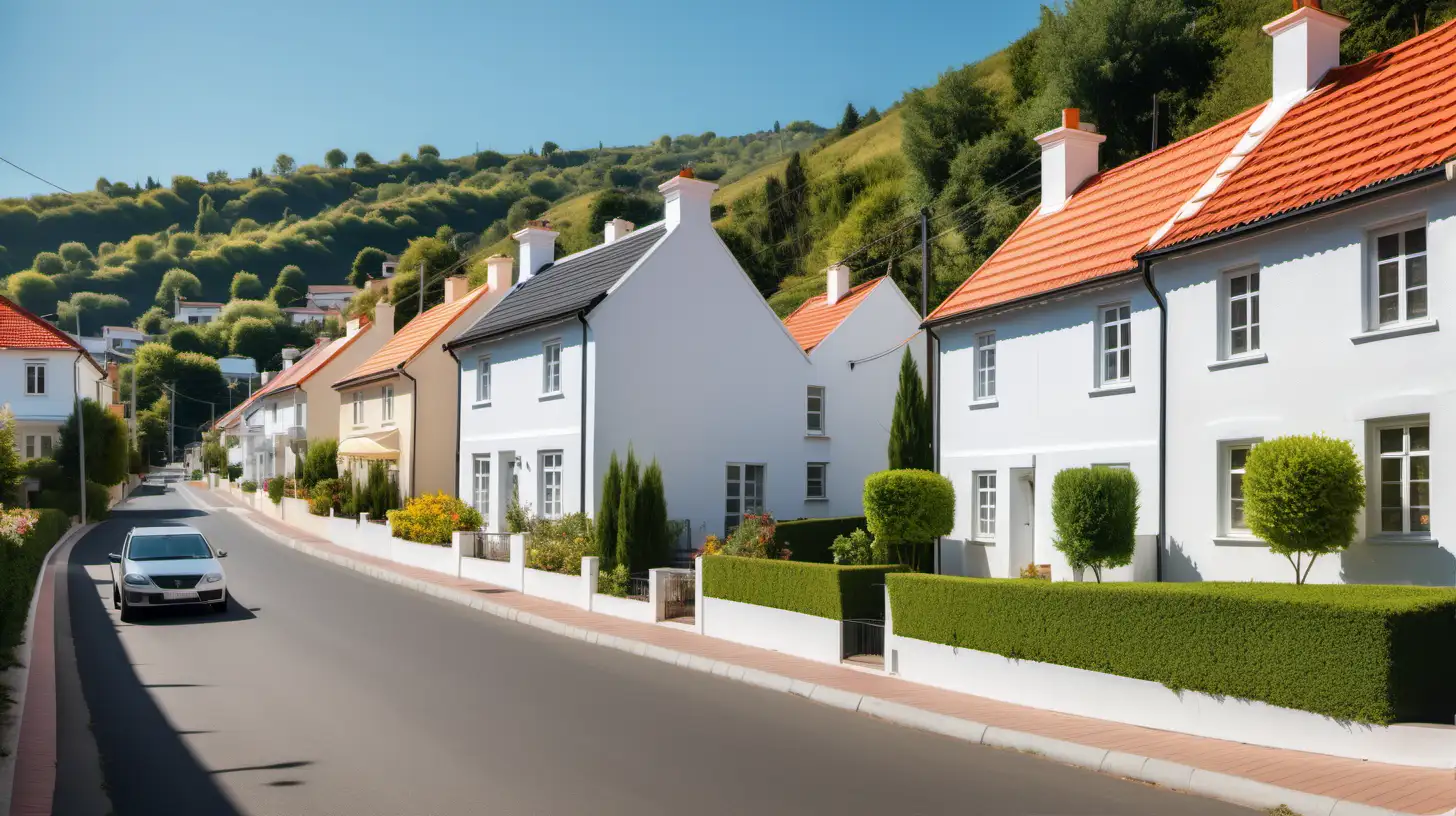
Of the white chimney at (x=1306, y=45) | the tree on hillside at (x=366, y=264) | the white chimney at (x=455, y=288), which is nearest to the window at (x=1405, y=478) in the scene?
the white chimney at (x=1306, y=45)

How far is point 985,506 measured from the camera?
20844mm

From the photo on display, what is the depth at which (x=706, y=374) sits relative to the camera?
1094 inches

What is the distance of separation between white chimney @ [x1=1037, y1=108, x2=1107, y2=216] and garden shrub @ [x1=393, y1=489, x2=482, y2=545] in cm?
1663

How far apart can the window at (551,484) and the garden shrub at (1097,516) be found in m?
14.5

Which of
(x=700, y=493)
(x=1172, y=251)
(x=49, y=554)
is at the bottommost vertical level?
(x=49, y=554)

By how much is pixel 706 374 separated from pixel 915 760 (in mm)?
18500

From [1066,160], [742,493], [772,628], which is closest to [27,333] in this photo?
[742,493]

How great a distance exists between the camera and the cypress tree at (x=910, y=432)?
2675 cm

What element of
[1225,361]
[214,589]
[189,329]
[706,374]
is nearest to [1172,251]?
[1225,361]

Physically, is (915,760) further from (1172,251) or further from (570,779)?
(1172,251)

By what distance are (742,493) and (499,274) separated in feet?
48.3

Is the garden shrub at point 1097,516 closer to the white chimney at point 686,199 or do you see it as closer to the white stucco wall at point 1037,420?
the white stucco wall at point 1037,420

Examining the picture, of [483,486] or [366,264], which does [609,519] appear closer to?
[483,486]

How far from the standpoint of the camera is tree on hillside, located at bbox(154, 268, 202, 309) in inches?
6565
